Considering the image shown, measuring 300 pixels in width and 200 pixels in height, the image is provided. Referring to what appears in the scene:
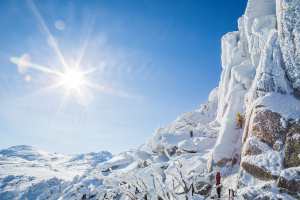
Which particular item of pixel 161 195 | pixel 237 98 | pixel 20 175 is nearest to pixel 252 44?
pixel 237 98

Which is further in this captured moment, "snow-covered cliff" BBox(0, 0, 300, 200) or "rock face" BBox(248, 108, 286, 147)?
"rock face" BBox(248, 108, 286, 147)

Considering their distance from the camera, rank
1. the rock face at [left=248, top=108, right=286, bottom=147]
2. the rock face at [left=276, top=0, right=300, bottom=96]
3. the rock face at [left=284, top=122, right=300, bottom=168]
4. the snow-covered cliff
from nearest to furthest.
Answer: the snow-covered cliff
the rock face at [left=284, top=122, right=300, bottom=168]
the rock face at [left=248, top=108, right=286, bottom=147]
the rock face at [left=276, top=0, right=300, bottom=96]

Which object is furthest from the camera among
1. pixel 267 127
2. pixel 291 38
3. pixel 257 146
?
pixel 291 38

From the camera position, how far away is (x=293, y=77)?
25031 millimetres

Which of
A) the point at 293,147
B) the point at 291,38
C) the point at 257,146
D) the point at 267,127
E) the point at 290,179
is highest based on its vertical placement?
the point at 291,38

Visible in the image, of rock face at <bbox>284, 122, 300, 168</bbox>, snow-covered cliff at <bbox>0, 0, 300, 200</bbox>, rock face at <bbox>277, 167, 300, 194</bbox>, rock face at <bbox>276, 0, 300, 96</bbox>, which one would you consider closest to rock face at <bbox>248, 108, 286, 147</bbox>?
snow-covered cliff at <bbox>0, 0, 300, 200</bbox>

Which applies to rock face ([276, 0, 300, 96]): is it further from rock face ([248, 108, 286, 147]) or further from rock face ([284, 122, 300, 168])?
rock face ([284, 122, 300, 168])

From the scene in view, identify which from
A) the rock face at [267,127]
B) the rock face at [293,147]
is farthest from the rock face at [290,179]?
the rock face at [267,127]

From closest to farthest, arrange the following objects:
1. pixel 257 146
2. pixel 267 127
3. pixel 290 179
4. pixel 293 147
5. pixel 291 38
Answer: pixel 290 179
pixel 293 147
pixel 257 146
pixel 267 127
pixel 291 38

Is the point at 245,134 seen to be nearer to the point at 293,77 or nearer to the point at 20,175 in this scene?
the point at 293,77

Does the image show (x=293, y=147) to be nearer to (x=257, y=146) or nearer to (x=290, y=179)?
(x=257, y=146)

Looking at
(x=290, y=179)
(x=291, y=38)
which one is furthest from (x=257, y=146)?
(x=291, y=38)

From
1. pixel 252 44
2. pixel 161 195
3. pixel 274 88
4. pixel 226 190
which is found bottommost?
pixel 226 190

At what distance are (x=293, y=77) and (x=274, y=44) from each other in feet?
16.0
